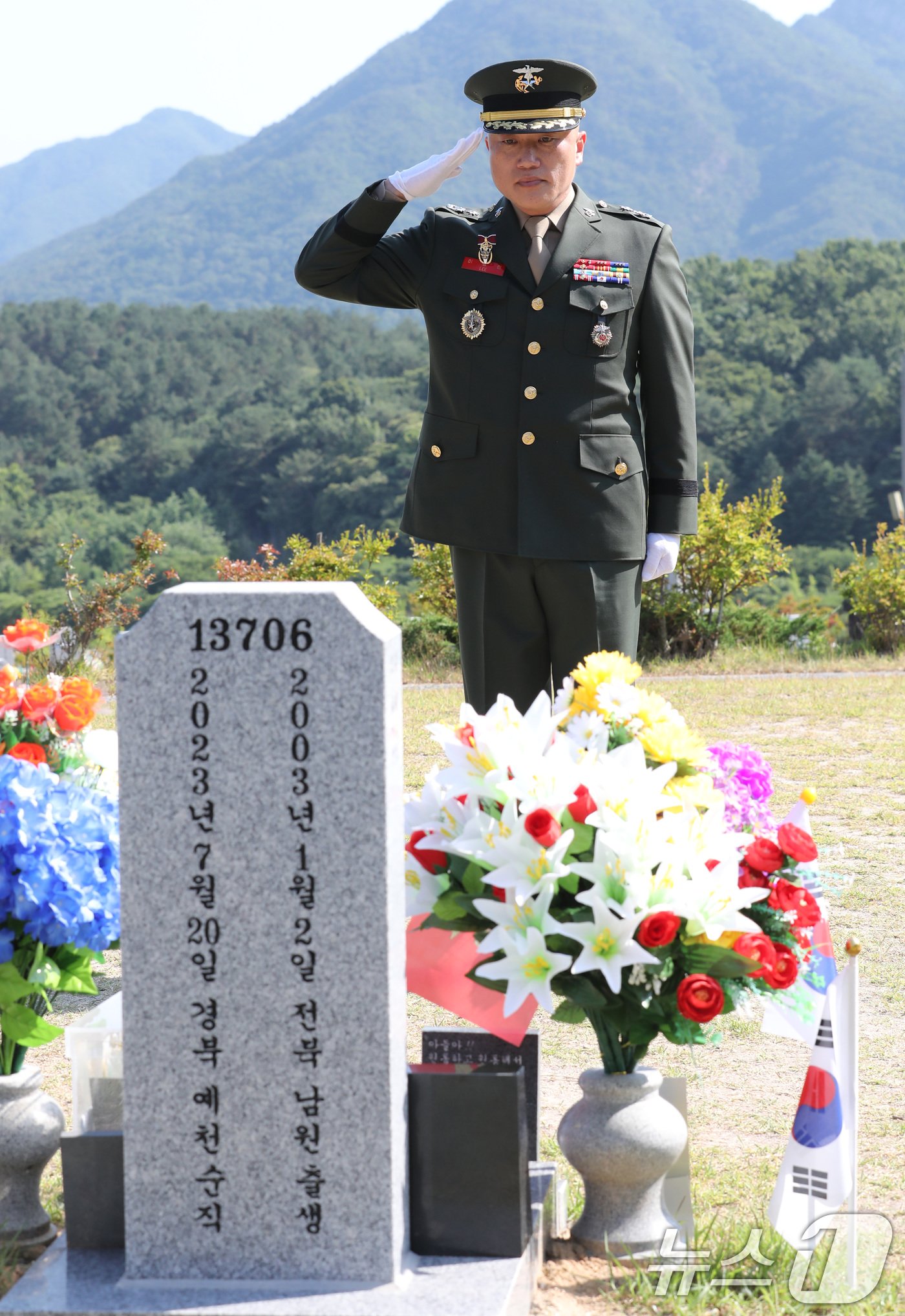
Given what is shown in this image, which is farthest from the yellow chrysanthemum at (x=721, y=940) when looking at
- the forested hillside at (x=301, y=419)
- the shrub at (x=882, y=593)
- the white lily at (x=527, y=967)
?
the forested hillside at (x=301, y=419)

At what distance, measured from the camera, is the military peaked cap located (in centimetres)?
301

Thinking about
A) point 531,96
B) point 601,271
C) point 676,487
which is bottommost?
point 676,487

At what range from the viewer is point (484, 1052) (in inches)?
99.5

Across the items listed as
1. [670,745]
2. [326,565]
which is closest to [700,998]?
[670,745]

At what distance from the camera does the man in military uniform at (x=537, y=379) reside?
10.2ft

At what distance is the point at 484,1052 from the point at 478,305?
164cm

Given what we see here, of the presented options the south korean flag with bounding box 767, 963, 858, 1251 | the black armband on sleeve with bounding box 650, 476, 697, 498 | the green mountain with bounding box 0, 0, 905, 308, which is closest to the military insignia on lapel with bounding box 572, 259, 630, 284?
the black armband on sleeve with bounding box 650, 476, 697, 498

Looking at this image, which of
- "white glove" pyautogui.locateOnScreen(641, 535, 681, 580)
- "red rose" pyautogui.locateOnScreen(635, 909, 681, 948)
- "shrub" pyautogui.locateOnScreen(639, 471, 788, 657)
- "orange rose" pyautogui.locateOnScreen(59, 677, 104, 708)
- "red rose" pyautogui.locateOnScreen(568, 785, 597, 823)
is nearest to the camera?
"red rose" pyautogui.locateOnScreen(635, 909, 681, 948)

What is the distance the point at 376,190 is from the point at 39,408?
186ft

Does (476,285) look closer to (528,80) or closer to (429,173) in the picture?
(429,173)

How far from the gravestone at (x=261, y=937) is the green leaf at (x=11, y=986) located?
0.33 metres

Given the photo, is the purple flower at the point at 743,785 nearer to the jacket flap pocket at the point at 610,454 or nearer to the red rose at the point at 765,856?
the red rose at the point at 765,856

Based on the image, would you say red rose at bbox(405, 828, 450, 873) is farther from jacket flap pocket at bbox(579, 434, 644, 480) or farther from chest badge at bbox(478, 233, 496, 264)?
chest badge at bbox(478, 233, 496, 264)

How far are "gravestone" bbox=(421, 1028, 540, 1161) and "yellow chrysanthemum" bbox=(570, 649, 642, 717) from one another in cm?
60
